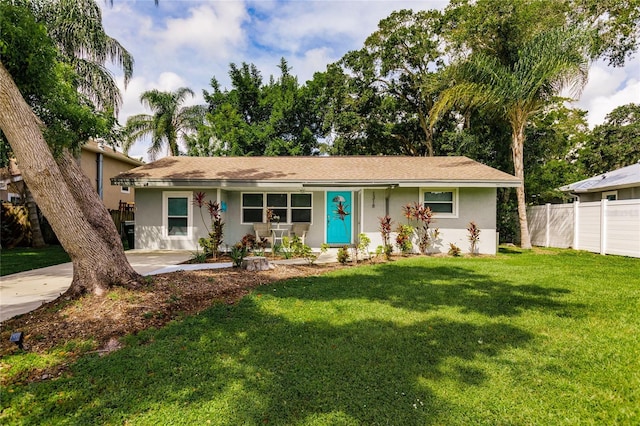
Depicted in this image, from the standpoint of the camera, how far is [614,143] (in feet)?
80.1

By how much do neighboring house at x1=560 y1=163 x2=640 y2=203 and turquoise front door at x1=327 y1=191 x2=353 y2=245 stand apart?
1187cm

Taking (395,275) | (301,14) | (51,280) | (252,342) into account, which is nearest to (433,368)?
(252,342)

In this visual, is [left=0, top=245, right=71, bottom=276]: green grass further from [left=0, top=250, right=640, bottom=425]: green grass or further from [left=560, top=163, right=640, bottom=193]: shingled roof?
[left=560, top=163, right=640, bottom=193]: shingled roof

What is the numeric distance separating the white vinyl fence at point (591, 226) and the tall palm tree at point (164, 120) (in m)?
22.1

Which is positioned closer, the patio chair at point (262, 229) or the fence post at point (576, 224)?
the patio chair at point (262, 229)

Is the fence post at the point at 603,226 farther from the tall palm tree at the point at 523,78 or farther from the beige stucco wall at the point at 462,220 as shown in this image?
the beige stucco wall at the point at 462,220

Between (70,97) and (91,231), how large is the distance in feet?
10.3

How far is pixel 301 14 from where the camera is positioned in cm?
1087

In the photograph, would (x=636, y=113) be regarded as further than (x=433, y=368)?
Yes

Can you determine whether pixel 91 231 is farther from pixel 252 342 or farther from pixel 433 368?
pixel 433 368

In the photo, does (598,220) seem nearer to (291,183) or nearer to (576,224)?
(576,224)

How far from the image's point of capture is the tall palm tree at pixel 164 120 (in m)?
22.4

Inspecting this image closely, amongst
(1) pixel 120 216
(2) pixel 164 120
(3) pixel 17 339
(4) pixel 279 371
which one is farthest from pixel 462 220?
(2) pixel 164 120

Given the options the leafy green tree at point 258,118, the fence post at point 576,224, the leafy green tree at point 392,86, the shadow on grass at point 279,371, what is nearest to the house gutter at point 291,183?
the fence post at point 576,224
